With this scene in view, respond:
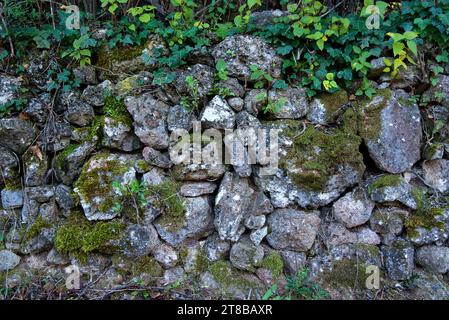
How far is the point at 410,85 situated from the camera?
283 centimetres

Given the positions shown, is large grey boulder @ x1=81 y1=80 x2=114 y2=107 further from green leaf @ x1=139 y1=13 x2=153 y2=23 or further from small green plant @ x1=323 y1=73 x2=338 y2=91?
small green plant @ x1=323 y1=73 x2=338 y2=91

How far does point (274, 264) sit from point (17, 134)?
2499 mm

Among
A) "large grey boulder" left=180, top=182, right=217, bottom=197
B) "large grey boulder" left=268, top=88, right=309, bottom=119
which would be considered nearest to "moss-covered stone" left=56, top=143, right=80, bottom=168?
"large grey boulder" left=180, top=182, right=217, bottom=197

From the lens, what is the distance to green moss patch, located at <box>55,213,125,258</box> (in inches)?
101

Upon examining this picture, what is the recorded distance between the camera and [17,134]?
2764mm

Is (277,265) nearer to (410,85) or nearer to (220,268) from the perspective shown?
(220,268)

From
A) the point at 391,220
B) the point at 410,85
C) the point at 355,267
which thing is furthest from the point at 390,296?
the point at 410,85

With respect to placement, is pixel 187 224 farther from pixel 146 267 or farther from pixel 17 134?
pixel 17 134

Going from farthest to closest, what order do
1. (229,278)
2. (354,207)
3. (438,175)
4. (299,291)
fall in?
(438,175)
(354,207)
(229,278)
(299,291)

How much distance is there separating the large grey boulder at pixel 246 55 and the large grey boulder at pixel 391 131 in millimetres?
907

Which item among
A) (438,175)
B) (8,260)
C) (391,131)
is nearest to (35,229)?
(8,260)

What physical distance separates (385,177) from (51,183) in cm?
297

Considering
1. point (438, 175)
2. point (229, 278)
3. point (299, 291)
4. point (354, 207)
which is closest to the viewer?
point (299, 291)

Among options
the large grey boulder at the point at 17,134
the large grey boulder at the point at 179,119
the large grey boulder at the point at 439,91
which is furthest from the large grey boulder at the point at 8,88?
the large grey boulder at the point at 439,91
